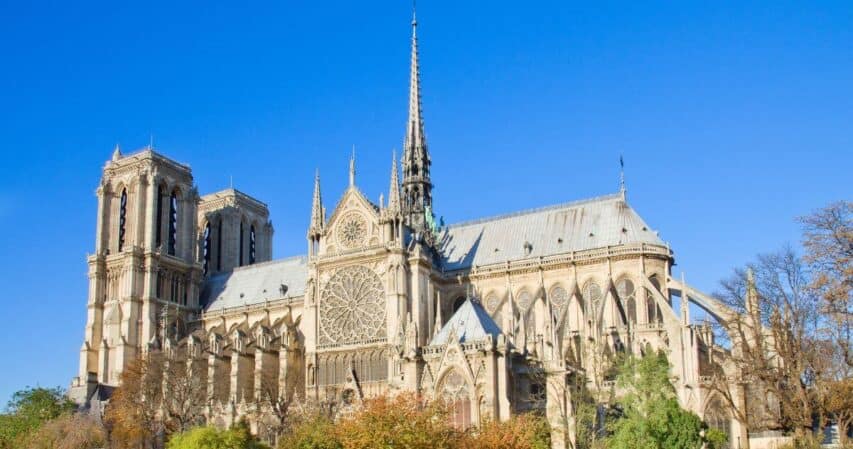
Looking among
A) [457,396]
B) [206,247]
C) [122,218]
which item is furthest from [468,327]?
[206,247]

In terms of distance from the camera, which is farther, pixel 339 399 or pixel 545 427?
pixel 339 399

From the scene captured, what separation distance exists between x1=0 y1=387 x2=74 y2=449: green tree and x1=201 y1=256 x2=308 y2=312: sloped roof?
1619cm

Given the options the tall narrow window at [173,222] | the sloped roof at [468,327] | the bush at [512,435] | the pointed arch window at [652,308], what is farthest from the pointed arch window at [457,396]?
the tall narrow window at [173,222]

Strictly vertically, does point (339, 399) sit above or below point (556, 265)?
below

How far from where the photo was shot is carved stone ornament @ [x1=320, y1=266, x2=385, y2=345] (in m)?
61.4

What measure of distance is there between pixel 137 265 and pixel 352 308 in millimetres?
23070

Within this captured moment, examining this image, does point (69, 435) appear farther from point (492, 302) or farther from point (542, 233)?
point (542, 233)

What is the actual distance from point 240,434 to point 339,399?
15709mm

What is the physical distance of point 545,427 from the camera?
41719 mm

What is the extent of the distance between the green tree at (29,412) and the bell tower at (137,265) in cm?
556

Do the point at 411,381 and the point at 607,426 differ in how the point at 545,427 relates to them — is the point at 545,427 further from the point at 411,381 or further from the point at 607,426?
the point at 411,381

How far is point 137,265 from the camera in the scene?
77312 mm

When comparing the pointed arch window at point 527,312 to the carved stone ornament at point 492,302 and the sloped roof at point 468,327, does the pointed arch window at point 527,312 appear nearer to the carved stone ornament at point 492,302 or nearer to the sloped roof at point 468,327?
the carved stone ornament at point 492,302

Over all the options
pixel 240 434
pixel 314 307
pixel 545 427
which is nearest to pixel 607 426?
pixel 545 427
